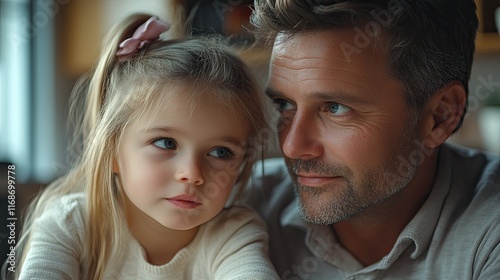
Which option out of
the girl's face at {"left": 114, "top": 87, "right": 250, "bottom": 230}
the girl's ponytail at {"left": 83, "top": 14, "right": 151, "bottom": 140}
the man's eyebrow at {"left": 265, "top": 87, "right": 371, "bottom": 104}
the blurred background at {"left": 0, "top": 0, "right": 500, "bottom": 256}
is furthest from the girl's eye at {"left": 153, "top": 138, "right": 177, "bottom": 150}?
the blurred background at {"left": 0, "top": 0, "right": 500, "bottom": 256}

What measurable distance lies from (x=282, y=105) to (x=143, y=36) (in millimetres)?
273

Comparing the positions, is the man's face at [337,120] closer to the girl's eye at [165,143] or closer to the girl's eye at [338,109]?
the girl's eye at [338,109]

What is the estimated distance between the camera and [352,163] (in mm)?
1090

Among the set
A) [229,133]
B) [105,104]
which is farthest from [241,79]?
[105,104]

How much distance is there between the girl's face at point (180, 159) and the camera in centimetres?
100

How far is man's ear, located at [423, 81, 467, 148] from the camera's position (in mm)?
1189

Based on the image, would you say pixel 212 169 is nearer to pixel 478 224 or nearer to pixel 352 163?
pixel 352 163

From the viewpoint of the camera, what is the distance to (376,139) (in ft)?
3.64

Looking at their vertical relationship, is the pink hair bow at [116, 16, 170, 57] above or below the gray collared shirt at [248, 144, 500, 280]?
above

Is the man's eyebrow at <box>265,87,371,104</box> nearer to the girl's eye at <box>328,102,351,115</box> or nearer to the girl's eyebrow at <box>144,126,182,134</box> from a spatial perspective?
the girl's eye at <box>328,102,351,115</box>

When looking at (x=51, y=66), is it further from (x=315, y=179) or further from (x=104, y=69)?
(x=315, y=179)

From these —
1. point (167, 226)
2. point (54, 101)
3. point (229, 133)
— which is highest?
point (229, 133)

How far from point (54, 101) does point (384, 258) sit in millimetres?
2109

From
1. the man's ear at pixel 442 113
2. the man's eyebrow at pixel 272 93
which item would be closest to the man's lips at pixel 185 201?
the man's eyebrow at pixel 272 93
